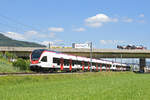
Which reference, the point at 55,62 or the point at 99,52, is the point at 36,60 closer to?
the point at 55,62

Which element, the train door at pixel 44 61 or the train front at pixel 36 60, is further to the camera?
the train door at pixel 44 61

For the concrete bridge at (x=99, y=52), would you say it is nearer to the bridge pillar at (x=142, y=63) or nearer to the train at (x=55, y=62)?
the bridge pillar at (x=142, y=63)

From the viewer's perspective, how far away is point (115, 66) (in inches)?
2921

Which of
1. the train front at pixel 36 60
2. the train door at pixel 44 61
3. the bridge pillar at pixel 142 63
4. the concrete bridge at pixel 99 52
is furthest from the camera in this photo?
the bridge pillar at pixel 142 63

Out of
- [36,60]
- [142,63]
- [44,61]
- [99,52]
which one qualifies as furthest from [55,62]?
[142,63]

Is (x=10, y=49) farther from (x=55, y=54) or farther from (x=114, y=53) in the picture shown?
→ (x=55, y=54)

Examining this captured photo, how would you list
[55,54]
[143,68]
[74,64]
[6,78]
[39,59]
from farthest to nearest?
[143,68]
[74,64]
[55,54]
[39,59]
[6,78]

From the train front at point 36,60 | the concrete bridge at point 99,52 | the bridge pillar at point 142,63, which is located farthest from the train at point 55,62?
the bridge pillar at point 142,63

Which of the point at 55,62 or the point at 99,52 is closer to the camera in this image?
the point at 55,62

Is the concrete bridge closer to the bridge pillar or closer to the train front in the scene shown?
the bridge pillar

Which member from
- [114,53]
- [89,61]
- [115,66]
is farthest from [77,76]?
[114,53]

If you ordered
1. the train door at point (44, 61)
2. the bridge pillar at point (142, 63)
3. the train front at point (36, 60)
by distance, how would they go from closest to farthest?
the train front at point (36, 60), the train door at point (44, 61), the bridge pillar at point (142, 63)

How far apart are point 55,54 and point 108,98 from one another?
27111 mm

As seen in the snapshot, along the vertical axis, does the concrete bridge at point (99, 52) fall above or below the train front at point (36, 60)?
above
